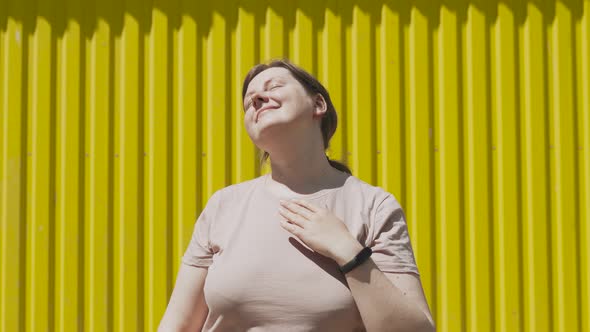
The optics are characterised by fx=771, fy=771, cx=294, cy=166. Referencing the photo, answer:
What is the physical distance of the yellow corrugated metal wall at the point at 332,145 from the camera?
3828 millimetres

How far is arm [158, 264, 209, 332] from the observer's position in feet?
6.89

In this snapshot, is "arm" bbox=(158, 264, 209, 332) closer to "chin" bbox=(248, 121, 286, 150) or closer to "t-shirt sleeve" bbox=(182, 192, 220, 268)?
"t-shirt sleeve" bbox=(182, 192, 220, 268)

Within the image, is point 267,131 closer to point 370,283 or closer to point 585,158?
point 370,283

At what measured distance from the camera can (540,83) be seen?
396 cm

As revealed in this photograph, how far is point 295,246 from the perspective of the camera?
198 cm

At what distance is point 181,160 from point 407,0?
1.43m

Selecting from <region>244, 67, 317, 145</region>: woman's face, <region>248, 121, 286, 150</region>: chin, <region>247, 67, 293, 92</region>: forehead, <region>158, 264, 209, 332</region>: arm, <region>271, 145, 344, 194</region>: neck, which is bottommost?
<region>158, 264, 209, 332</region>: arm

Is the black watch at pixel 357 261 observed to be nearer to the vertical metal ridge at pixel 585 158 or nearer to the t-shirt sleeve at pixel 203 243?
the t-shirt sleeve at pixel 203 243

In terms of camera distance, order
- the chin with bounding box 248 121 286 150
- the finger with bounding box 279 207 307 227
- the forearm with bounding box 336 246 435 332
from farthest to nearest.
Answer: the chin with bounding box 248 121 286 150 → the finger with bounding box 279 207 307 227 → the forearm with bounding box 336 246 435 332

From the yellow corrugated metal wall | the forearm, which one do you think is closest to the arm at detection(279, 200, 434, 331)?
the forearm

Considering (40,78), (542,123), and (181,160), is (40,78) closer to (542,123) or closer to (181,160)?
(181,160)

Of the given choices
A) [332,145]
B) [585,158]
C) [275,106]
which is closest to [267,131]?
[275,106]

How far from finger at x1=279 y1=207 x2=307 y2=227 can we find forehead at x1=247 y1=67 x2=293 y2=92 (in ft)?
1.23

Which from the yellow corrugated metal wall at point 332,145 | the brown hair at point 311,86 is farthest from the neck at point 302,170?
the yellow corrugated metal wall at point 332,145
